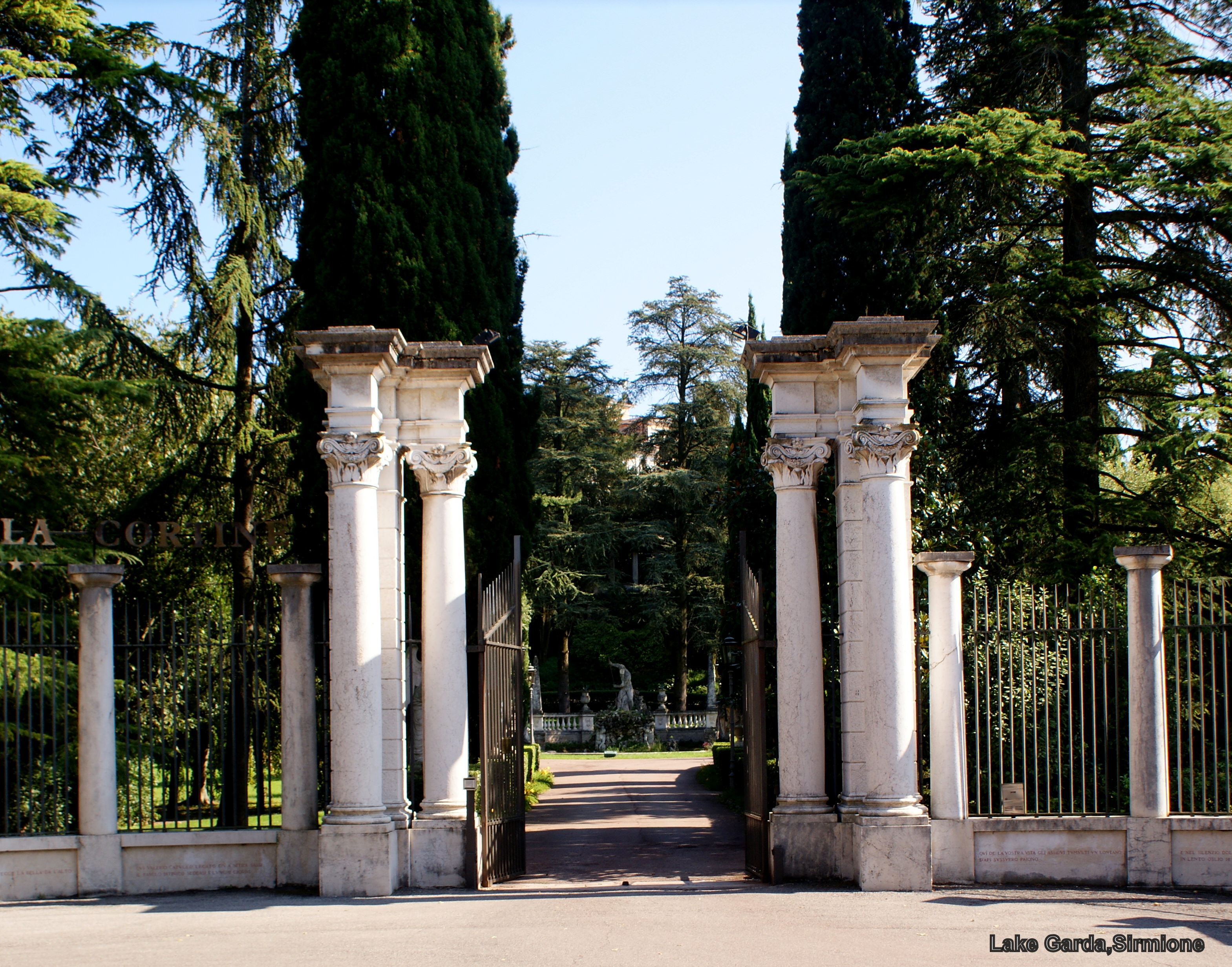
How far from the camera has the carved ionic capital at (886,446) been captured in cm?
882

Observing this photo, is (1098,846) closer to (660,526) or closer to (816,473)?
(816,473)

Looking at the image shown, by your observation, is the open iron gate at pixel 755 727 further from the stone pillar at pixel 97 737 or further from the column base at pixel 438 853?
the stone pillar at pixel 97 737

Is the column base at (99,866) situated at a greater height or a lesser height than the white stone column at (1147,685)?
lesser

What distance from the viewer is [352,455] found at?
8805mm

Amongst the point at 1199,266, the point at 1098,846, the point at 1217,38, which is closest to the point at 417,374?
the point at 1098,846

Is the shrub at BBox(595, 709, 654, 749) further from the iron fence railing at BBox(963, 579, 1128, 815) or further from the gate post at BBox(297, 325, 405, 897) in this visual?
the gate post at BBox(297, 325, 405, 897)

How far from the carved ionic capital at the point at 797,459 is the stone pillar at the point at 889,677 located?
367 mm

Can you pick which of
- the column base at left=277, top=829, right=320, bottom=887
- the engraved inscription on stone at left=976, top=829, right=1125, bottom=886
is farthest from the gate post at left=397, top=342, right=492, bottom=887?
the engraved inscription on stone at left=976, top=829, right=1125, bottom=886

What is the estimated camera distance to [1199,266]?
1402cm

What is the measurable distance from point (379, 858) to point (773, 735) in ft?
28.6

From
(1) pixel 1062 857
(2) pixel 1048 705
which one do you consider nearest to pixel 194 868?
(1) pixel 1062 857

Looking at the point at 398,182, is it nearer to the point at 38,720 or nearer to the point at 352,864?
the point at 38,720

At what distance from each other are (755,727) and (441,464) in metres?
3.63

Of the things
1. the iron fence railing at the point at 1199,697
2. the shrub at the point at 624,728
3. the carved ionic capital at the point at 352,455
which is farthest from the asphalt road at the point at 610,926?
the shrub at the point at 624,728
